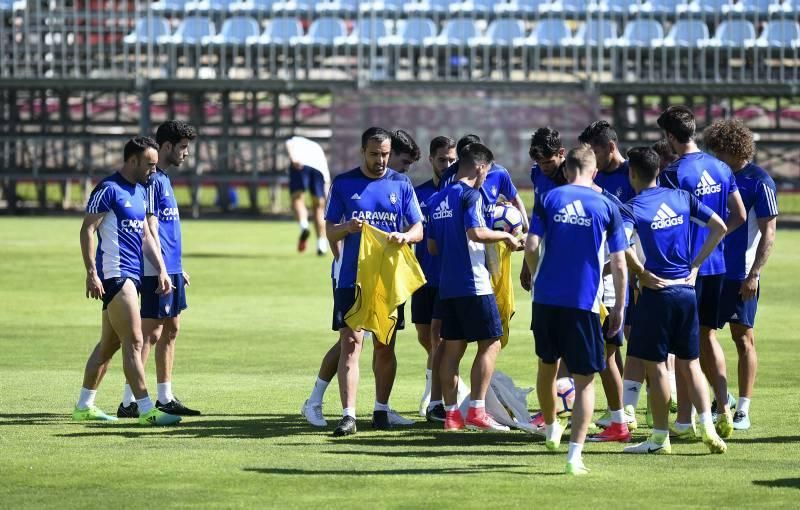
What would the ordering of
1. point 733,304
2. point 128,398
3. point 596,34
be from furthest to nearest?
1. point 596,34
2. point 128,398
3. point 733,304

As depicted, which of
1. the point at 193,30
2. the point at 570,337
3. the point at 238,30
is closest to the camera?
the point at 570,337

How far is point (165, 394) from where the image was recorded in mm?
10109

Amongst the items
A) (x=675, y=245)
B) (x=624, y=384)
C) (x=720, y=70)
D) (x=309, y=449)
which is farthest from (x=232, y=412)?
(x=720, y=70)

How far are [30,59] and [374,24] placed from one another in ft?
26.2

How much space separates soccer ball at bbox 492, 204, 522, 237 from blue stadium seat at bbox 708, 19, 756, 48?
22777 mm

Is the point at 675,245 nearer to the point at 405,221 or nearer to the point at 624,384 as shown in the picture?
the point at 624,384

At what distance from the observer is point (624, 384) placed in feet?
30.5

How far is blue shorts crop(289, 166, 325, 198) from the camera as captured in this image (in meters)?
24.2

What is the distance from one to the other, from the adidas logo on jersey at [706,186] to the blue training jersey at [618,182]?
2.85ft

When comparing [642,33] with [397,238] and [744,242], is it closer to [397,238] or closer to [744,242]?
[744,242]

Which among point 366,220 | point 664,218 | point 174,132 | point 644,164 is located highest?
point 174,132

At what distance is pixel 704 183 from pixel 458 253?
1.58m

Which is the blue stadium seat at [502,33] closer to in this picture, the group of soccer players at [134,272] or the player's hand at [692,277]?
the group of soccer players at [134,272]

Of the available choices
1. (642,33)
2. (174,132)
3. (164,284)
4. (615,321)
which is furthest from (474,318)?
(642,33)
